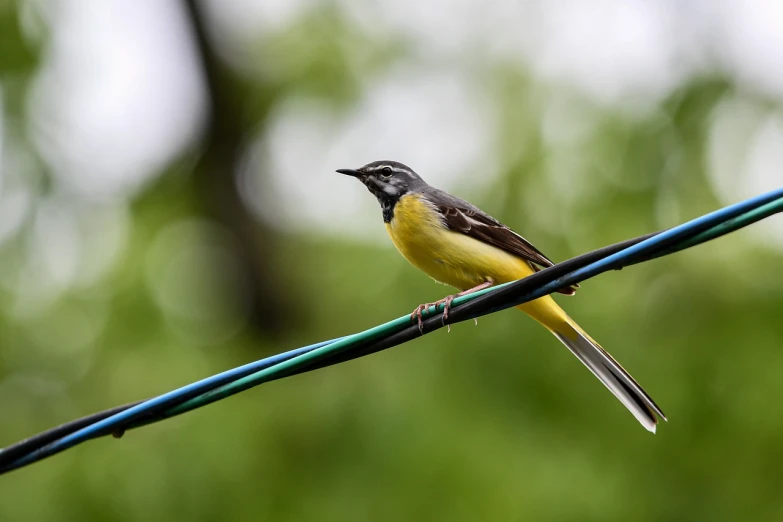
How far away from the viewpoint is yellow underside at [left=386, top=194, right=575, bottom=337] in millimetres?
5867

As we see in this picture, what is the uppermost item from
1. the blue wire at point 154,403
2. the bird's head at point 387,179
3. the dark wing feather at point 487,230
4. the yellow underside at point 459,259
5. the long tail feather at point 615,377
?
the bird's head at point 387,179

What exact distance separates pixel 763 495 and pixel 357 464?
3608 millimetres

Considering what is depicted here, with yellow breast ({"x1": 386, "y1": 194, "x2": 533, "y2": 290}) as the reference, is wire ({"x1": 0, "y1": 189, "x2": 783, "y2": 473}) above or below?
below

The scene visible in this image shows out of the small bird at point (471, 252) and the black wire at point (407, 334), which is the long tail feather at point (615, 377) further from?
the black wire at point (407, 334)

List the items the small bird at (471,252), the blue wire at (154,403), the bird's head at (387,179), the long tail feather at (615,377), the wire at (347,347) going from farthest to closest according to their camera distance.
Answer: the bird's head at (387,179) → the small bird at (471,252) → the long tail feather at (615,377) → the blue wire at (154,403) → the wire at (347,347)

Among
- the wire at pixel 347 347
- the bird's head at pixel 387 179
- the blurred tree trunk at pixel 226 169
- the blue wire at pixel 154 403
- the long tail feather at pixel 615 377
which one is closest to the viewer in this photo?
the wire at pixel 347 347

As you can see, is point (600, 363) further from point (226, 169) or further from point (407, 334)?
point (226, 169)

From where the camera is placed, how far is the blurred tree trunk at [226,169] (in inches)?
468

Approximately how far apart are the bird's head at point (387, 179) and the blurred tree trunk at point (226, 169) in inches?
189

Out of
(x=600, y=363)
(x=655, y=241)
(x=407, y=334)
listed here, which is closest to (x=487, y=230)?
(x=600, y=363)

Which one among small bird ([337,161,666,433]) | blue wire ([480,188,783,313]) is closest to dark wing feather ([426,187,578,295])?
small bird ([337,161,666,433])

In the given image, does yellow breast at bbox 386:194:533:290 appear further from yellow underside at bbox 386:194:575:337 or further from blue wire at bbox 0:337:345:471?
blue wire at bbox 0:337:345:471

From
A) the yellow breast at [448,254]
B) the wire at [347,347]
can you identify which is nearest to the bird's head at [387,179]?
the yellow breast at [448,254]

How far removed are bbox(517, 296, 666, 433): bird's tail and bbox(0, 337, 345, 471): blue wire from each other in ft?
6.97
